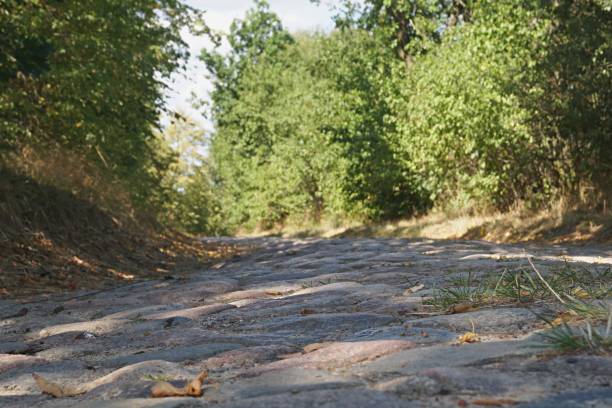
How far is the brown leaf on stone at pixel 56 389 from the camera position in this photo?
2.43 meters

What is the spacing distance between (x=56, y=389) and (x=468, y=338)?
139cm

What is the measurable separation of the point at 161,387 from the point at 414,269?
152 inches

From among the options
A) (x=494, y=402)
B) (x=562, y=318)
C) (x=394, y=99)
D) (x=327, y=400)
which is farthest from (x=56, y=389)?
(x=394, y=99)

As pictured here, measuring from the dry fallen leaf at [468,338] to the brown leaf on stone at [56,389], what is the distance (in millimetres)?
1266

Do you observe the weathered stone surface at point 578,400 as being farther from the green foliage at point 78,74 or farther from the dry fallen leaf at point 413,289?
the green foliage at point 78,74

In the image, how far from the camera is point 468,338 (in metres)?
2.49

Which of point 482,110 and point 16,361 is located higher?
point 482,110

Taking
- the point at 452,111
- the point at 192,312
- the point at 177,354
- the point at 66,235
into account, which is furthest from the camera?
A: the point at 452,111

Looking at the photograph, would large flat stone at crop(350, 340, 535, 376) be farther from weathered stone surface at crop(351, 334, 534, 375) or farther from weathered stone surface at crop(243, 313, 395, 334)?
weathered stone surface at crop(243, 313, 395, 334)

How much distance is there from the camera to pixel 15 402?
240 centimetres

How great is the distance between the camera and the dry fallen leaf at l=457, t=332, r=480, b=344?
8.14 feet

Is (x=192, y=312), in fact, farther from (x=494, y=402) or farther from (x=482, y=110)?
(x=482, y=110)

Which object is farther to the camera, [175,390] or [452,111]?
[452,111]

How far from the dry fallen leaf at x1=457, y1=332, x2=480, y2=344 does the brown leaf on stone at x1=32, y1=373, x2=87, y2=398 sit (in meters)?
1.27
